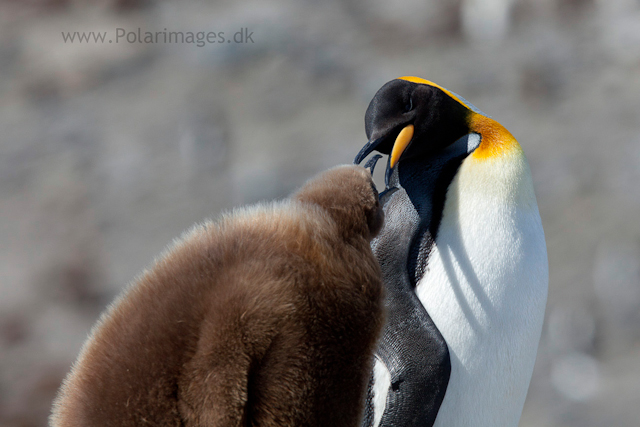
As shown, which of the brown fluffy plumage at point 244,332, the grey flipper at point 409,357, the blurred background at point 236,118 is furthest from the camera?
the blurred background at point 236,118

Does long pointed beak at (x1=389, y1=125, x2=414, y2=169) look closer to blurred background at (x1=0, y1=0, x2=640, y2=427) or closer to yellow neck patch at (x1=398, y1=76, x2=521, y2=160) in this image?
yellow neck patch at (x1=398, y1=76, x2=521, y2=160)

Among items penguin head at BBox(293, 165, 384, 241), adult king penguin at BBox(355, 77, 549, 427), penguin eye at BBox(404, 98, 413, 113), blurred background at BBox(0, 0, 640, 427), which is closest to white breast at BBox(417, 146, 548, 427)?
adult king penguin at BBox(355, 77, 549, 427)

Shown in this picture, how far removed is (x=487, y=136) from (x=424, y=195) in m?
0.13

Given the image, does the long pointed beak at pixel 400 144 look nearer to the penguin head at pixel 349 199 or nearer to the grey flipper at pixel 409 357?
the grey flipper at pixel 409 357

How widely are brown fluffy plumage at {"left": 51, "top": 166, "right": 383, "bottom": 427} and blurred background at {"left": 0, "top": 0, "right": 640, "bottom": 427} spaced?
2102 mm

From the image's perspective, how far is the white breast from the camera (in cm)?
60

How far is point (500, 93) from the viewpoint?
2732mm

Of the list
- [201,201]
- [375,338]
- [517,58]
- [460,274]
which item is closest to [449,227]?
[460,274]

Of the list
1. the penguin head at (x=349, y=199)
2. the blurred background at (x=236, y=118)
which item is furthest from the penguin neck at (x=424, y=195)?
the blurred background at (x=236, y=118)

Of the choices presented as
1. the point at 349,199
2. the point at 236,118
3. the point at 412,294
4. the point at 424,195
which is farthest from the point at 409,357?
the point at 236,118

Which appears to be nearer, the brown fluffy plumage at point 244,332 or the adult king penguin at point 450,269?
the brown fluffy plumage at point 244,332

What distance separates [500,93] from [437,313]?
8.00ft

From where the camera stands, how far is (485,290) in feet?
1.99

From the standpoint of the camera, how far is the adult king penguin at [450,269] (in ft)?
1.91
